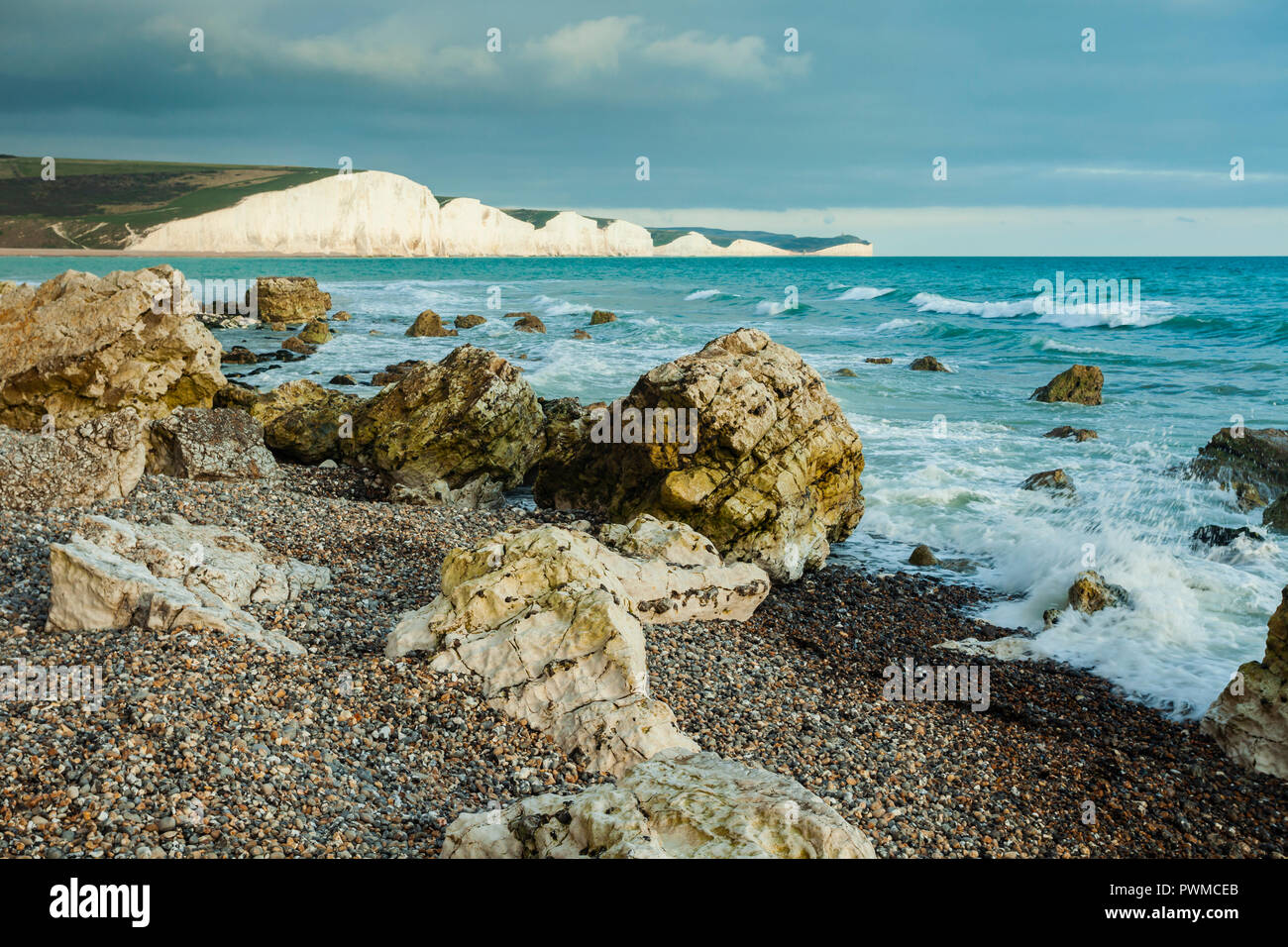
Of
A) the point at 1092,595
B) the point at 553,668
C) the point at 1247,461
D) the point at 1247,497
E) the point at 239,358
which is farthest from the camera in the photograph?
the point at 239,358

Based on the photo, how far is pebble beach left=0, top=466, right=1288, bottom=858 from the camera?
5.22m

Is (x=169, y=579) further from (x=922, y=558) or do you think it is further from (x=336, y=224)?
(x=336, y=224)

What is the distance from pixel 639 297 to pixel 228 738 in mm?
69362

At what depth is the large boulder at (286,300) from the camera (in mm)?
43781

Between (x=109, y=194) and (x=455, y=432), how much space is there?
15751 centimetres

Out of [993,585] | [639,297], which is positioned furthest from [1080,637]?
[639,297]

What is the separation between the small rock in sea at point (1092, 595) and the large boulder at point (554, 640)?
5.76 meters

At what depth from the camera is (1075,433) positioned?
69.5 feet

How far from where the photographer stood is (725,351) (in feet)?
46.9

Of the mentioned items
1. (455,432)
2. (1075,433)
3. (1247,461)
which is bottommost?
(1247,461)

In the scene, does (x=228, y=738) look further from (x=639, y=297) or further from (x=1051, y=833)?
(x=639, y=297)

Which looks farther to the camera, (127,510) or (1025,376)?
(1025,376)

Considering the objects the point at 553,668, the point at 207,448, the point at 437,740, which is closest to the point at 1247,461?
the point at 553,668
